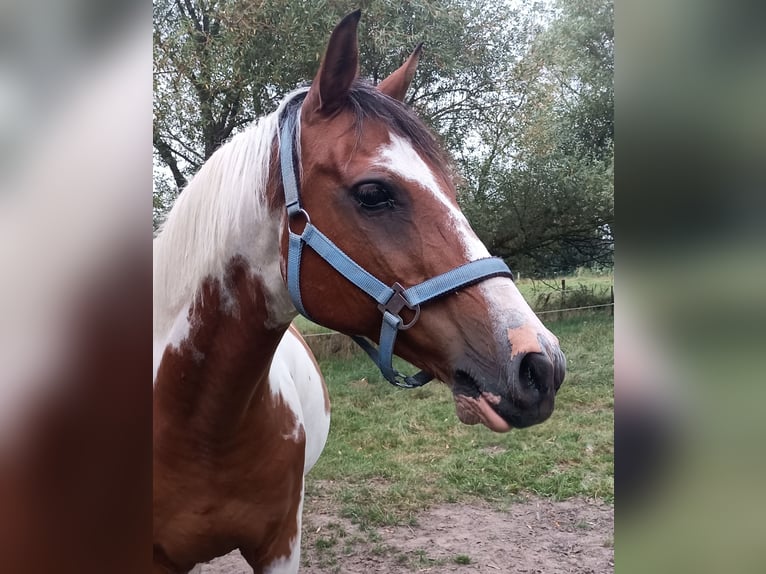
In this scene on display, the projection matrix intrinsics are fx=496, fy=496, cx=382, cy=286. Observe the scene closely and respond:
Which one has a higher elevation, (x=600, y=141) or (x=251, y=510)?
(x=600, y=141)

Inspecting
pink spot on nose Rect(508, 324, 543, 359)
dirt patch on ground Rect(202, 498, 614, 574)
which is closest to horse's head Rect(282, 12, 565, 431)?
pink spot on nose Rect(508, 324, 543, 359)

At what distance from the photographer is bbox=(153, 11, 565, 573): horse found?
966mm

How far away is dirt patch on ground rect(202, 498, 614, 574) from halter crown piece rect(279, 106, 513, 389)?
5.40 feet

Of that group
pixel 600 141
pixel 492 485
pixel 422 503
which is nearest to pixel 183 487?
pixel 422 503

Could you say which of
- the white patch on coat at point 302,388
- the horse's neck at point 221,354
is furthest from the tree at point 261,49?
the horse's neck at point 221,354

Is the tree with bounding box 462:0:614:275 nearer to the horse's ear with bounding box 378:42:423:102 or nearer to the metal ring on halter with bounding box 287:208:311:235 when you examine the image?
the horse's ear with bounding box 378:42:423:102

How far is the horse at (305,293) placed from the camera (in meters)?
0.97

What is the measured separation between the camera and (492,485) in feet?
8.17

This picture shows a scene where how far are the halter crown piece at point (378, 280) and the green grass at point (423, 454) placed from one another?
56.2 inches

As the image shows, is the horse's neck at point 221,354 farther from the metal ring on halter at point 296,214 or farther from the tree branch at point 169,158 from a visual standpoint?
the tree branch at point 169,158

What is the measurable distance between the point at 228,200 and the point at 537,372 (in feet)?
2.59

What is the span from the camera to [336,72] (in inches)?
41.8
